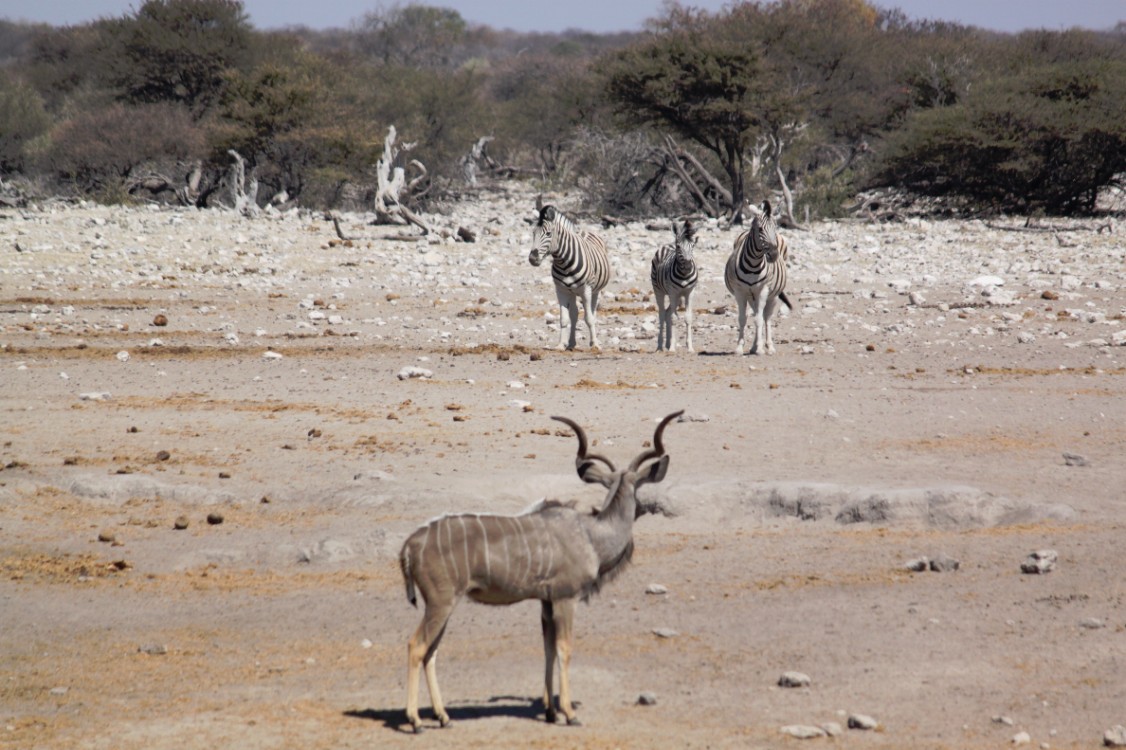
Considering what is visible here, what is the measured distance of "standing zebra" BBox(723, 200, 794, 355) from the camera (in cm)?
1538

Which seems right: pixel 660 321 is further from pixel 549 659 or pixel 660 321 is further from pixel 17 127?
pixel 17 127

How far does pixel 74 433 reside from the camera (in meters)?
11.2

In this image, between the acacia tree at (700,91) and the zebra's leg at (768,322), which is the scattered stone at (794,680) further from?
the acacia tree at (700,91)

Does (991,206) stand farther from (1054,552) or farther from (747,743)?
(747,743)

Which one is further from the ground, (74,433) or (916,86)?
(916,86)

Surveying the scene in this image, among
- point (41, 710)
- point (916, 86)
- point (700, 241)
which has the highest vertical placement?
point (916, 86)

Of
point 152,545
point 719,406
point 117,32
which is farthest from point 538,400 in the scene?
point 117,32

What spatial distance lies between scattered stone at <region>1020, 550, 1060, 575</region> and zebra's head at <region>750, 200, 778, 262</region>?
26.7ft

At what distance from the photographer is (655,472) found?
243 inches

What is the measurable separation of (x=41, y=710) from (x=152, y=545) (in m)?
2.56

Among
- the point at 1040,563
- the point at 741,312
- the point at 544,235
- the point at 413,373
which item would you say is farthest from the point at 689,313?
the point at 1040,563

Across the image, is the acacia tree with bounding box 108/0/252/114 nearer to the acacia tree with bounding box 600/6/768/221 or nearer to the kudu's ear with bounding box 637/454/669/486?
the acacia tree with bounding box 600/6/768/221

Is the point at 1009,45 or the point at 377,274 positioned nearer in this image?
the point at 377,274

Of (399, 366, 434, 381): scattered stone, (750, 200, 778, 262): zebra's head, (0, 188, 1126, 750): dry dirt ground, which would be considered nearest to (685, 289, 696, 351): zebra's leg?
(0, 188, 1126, 750): dry dirt ground
